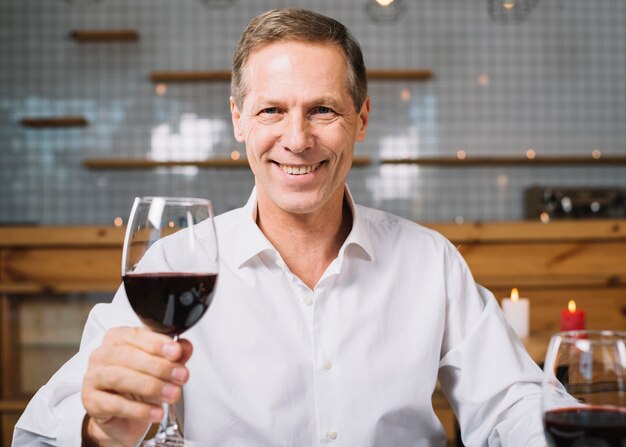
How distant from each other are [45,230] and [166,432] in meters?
2.57

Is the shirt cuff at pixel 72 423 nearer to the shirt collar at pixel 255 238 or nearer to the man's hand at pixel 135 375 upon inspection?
the man's hand at pixel 135 375

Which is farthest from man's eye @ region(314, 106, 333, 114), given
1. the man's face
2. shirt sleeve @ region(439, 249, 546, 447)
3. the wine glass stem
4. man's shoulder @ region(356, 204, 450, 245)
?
the wine glass stem

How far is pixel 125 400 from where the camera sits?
30.7 inches

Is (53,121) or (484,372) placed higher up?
(53,121)

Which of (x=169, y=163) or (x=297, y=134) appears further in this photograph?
(x=169, y=163)

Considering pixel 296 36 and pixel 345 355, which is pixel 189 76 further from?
pixel 345 355

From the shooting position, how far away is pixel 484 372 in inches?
50.4

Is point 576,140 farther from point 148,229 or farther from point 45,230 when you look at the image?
point 148,229

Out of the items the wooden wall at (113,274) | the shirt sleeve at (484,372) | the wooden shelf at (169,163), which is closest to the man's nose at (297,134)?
the shirt sleeve at (484,372)

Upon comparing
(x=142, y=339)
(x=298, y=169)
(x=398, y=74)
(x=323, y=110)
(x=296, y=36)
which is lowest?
(x=142, y=339)

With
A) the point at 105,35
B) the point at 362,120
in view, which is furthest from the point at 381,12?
the point at 362,120

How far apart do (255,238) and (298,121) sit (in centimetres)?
22

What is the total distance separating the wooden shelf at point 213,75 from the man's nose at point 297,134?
3.76 meters

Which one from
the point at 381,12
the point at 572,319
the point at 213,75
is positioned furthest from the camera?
the point at 213,75
